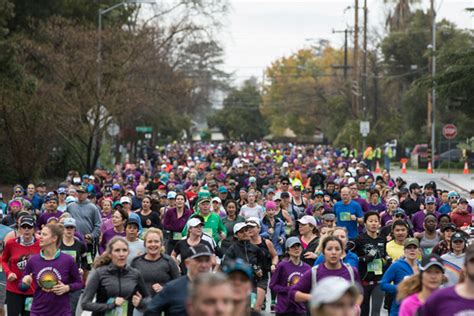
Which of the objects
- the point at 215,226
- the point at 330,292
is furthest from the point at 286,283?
the point at 330,292

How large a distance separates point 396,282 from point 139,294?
108 inches

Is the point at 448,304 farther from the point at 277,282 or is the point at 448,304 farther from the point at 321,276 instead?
the point at 277,282

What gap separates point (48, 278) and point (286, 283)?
229 cm

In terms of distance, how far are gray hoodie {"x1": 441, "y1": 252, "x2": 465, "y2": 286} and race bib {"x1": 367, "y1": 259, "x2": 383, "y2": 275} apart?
63.0 inches

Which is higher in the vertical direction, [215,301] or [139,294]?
[215,301]

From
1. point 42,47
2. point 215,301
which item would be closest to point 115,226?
point 215,301

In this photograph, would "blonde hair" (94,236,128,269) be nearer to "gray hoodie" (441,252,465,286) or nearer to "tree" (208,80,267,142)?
"gray hoodie" (441,252,465,286)

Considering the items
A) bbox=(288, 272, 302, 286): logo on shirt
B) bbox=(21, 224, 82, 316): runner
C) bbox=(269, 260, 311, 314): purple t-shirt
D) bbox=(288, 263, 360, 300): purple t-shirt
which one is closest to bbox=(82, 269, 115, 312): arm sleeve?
bbox=(21, 224, 82, 316): runner

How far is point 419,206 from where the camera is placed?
62.0ft

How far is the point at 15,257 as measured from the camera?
11.2 meters

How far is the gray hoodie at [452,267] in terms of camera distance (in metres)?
9.39

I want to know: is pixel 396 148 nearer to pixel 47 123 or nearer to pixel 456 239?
pixel 47 123

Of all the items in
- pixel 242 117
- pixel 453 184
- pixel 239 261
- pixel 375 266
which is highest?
pixel 242 117

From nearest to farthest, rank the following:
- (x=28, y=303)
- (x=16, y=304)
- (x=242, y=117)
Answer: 1. (x=28, y=303)
2. (x=16, y=304)
3. (x=242, y=117)
